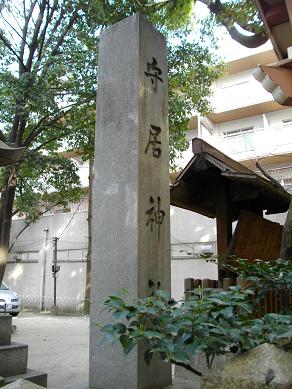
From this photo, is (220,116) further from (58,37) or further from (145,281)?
(145,281)

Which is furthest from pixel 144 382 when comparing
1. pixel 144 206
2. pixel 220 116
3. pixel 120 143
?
pixel 220 116

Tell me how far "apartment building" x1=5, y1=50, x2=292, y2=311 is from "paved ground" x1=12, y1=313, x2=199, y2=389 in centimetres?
571

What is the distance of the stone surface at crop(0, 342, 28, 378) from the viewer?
14.9ft

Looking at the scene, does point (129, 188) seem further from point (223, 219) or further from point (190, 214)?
point (190, 214)

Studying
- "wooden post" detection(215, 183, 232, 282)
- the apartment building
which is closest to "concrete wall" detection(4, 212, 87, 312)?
the apartment building

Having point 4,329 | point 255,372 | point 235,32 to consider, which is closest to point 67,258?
point 235,32

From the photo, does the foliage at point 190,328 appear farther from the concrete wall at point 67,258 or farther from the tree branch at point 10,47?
the concrete wall at point 67,258

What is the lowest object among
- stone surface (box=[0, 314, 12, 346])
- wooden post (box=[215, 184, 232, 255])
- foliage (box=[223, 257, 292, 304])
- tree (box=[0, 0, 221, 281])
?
stone surface (box=[0, 314, 12, 346])

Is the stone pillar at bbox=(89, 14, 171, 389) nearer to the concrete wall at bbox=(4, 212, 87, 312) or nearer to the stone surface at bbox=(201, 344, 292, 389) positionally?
the stone surface at bbox=(201, 344, 292, 389)

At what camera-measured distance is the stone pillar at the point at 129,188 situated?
12.0 feet

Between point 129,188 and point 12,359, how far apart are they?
2.47 meters

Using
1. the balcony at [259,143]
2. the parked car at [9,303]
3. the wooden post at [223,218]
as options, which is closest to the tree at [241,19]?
the wooden post at [223,218]

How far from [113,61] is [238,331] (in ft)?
10.5

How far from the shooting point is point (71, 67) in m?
9.80
